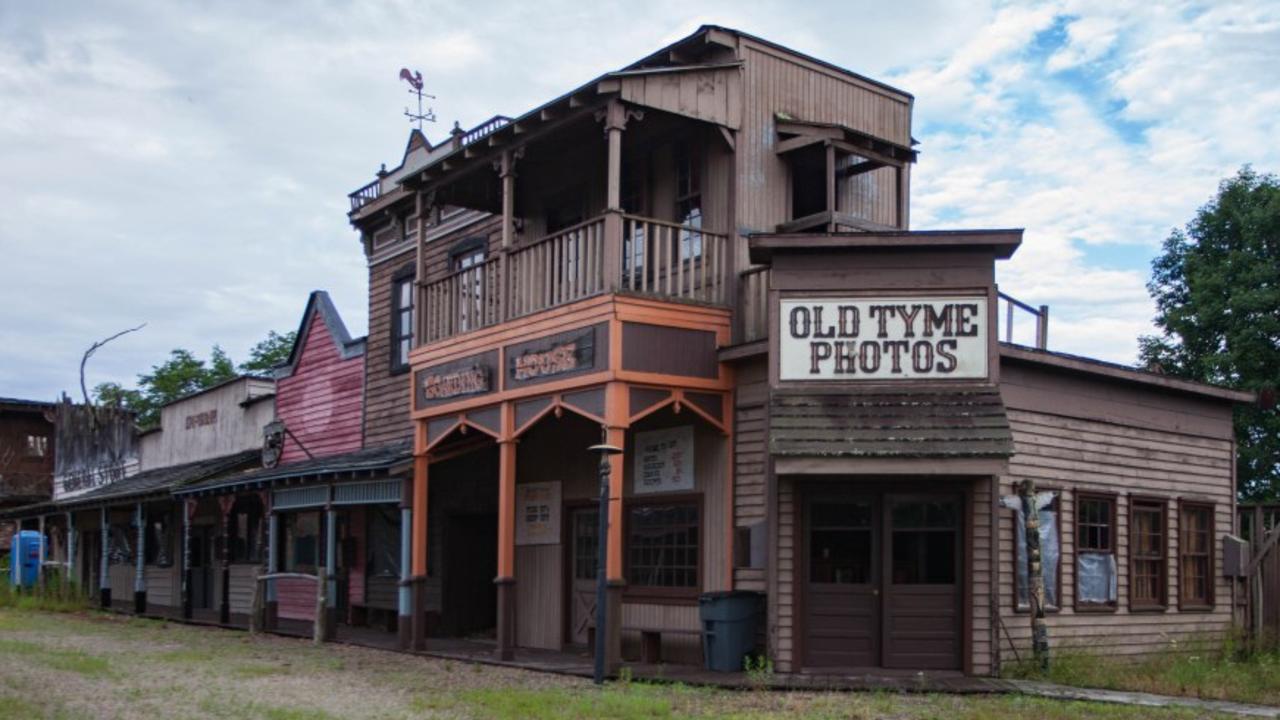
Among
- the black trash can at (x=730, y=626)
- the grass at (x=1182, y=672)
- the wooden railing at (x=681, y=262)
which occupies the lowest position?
the grass at (x=1182, y=672)

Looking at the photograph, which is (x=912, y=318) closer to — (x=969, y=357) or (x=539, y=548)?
(x=969, y=357)

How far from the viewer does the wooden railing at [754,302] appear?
16172 mm

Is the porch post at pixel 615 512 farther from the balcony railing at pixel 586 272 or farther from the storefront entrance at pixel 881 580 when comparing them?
the storefront entrance at pixel 881 580

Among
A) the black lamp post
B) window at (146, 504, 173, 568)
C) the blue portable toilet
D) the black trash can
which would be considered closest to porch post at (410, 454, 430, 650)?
the black lamp post

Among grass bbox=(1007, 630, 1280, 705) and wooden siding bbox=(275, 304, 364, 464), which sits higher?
wooden siding bbox=(275, 304, 364, 464)

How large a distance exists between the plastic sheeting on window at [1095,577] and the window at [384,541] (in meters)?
11.2

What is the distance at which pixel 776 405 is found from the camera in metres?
14.6

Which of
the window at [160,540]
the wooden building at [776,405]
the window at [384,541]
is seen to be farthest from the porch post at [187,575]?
the wooden building at [776,405]

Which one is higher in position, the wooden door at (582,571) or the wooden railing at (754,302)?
the wooden railing at (754,302)

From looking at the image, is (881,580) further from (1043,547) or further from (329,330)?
(329,330)

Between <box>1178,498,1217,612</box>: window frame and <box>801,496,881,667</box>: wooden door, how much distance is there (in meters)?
5.18

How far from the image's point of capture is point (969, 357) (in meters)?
14.5

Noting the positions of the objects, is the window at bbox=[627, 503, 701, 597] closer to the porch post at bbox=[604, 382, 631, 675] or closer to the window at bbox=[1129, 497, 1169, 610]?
the porch post at bbox=[604, 382, 631, 675]

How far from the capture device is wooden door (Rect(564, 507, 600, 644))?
1853 centimetres
